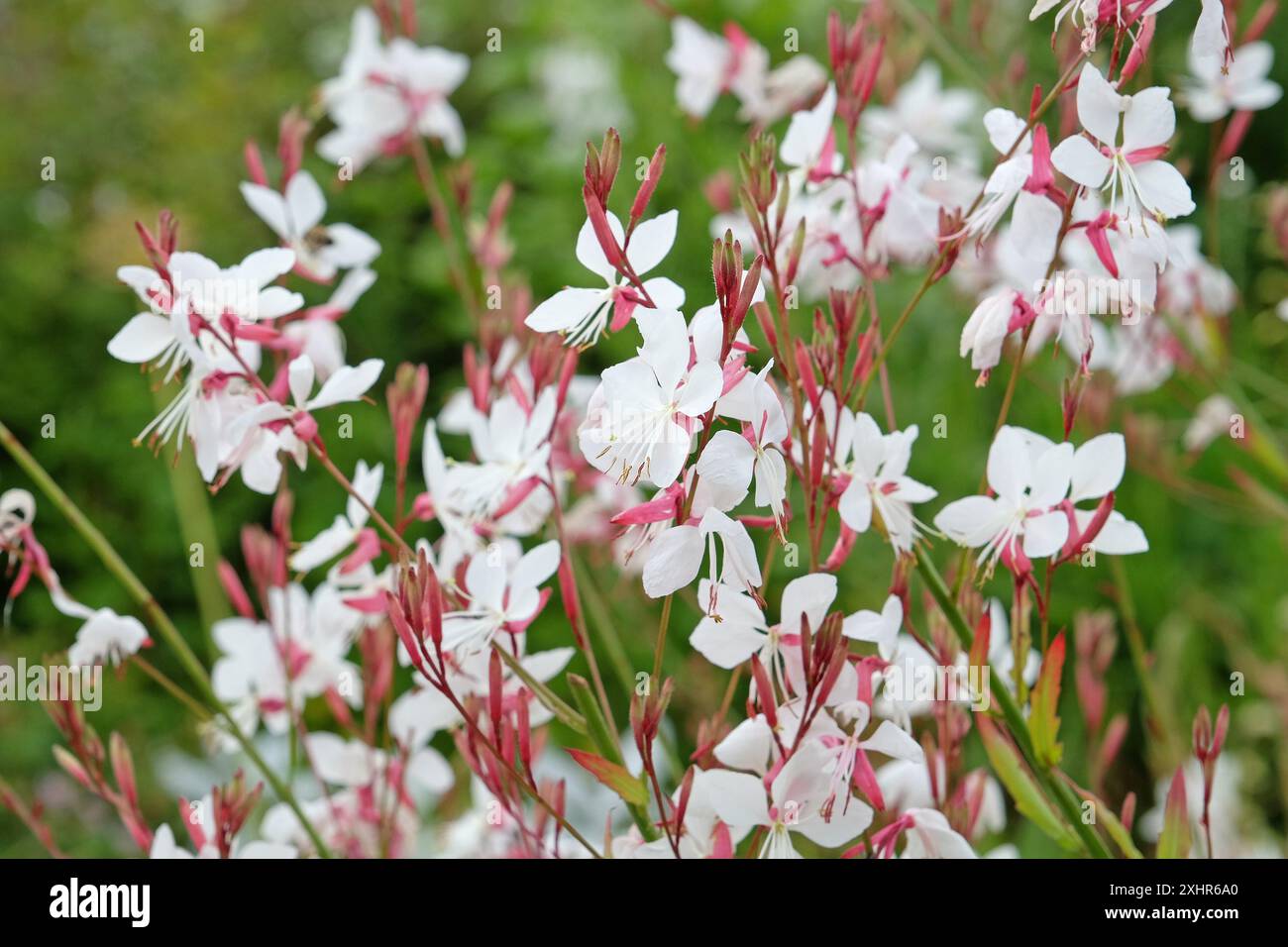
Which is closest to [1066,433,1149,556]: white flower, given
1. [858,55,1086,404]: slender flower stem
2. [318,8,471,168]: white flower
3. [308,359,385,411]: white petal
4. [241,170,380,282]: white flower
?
[858,55,1086,404]: slender flower stem

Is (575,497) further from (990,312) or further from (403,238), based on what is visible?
(403,238)

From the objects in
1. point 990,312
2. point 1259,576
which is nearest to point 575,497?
point 990,312

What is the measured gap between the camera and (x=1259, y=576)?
2379 millimetres

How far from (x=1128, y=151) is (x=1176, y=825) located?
0.42 m

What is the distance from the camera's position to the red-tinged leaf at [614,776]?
2.14 ft

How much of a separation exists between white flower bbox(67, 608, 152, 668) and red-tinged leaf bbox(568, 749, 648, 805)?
0.35 m

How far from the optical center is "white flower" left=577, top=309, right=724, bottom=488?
1.82 ft

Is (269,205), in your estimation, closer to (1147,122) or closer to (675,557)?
(675,557)

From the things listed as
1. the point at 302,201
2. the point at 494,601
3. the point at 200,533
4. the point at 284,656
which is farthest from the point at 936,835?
the point at 200,533

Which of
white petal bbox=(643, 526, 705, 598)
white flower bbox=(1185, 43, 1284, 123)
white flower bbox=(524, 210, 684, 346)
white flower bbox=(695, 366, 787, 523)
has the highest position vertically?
white flower bbox=(1185, 43, 1284, 123)

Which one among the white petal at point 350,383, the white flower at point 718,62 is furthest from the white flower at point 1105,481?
the white flower at point 718,62

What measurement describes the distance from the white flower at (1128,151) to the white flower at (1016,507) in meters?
0.14

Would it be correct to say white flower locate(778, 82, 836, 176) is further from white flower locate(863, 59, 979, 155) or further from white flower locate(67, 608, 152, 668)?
white flower locate(67, 608, 152, 668)

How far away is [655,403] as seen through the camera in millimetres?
578
